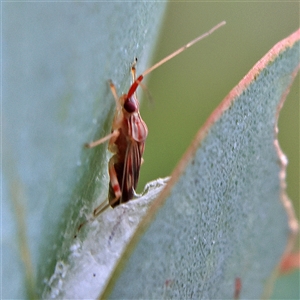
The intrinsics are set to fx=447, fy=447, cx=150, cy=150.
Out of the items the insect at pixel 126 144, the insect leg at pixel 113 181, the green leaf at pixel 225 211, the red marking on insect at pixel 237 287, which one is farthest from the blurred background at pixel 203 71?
the red marking on insect at pixel 237 287

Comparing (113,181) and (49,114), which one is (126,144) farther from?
(49,114)

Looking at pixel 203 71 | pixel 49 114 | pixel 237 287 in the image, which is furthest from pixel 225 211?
pixel 203 71

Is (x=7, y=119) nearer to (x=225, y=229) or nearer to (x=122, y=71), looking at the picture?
(x=122, y=71)

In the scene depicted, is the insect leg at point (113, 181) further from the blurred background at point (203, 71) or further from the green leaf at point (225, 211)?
the blurred background at point (203, 71)

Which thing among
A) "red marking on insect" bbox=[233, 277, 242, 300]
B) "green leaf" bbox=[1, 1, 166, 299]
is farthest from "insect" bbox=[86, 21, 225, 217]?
"red marking on insect" bbox=[233, 277, 242, 300]

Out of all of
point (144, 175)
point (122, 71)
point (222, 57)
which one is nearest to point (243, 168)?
point (122, 71)

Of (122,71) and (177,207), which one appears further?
(122,71)

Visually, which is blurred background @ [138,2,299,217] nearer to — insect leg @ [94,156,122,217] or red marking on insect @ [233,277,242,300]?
insect leg @ [94,156,122,217]
